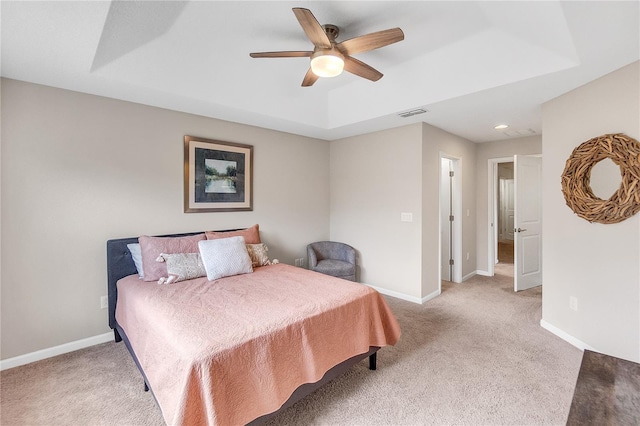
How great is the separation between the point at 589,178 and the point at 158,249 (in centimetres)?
403

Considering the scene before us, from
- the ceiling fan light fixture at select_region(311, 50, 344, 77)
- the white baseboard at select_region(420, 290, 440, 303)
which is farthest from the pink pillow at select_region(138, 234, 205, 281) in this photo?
the white baseboard at select_region(420, 290, 440, 303)

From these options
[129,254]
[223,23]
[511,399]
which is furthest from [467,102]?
[129,254]

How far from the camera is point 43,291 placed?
250 cm

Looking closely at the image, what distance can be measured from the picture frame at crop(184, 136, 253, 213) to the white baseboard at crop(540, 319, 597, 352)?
3678mm

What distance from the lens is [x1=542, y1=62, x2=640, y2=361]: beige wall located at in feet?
7.34

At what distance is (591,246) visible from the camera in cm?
254

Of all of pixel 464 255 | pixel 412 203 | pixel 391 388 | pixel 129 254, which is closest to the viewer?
pixel 391 388

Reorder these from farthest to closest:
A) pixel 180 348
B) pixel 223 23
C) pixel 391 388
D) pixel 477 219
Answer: pixel 477 219, pixel 223 23, pixel 391 388, pixel 180 348

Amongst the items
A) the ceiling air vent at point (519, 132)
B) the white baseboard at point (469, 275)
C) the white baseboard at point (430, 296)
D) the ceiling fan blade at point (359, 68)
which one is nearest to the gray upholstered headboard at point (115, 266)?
the ceiling fan blade at point (359, 68)

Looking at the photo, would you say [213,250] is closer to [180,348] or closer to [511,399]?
[180,348]

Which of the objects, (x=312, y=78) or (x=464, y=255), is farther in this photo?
(x=464, y=255)

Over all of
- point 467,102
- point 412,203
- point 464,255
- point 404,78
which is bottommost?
point 464,255

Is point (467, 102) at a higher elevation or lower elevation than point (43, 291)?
higher

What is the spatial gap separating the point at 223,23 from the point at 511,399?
355 centimetres
